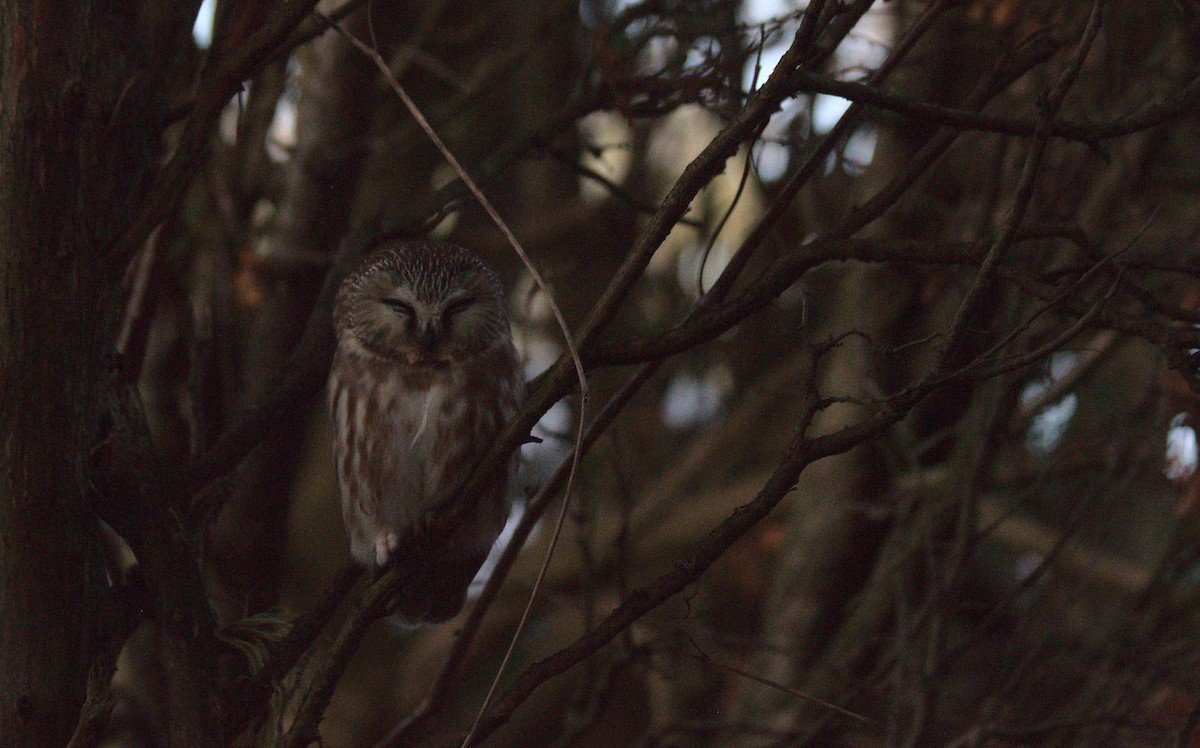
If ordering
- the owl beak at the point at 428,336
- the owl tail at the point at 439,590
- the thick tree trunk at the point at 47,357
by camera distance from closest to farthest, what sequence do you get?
the thick tree trunk at the point at 47,357 < the owl beak at the point at 428,336 < the owl tail at the point at 439,590

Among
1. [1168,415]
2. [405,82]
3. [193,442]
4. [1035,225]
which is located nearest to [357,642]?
[193,442]

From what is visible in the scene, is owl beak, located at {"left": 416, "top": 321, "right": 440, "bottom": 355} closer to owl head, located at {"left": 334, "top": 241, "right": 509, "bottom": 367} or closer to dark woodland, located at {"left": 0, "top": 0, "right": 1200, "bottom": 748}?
owl head, located at {"left": 334, "top": 241, "right": 509, "bottom": 367}

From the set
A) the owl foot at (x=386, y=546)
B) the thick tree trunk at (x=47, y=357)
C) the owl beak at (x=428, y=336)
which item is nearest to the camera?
the thick tree trunk at (x=47, y=357)

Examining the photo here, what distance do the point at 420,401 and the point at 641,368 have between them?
2.31ft

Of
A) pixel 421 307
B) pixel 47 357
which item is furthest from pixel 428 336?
pixel 47 357

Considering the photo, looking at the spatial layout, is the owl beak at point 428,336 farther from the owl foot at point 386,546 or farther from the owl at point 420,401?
the owl foot at point 386,546

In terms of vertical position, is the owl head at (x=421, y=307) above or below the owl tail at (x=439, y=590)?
above

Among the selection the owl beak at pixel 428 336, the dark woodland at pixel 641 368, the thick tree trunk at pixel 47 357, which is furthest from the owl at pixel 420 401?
the thick tree trunk at pixel 47 357

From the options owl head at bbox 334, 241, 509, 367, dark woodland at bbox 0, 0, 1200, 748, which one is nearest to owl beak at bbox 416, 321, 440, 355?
owl head at bbox 334, 241, 509, 367

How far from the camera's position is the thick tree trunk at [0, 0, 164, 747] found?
245 cm

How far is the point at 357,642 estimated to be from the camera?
2639 millimetres

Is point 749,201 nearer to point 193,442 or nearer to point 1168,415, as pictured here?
point 1168,415

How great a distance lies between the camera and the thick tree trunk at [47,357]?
2.45m

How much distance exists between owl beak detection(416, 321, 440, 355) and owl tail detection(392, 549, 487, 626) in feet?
2.11
